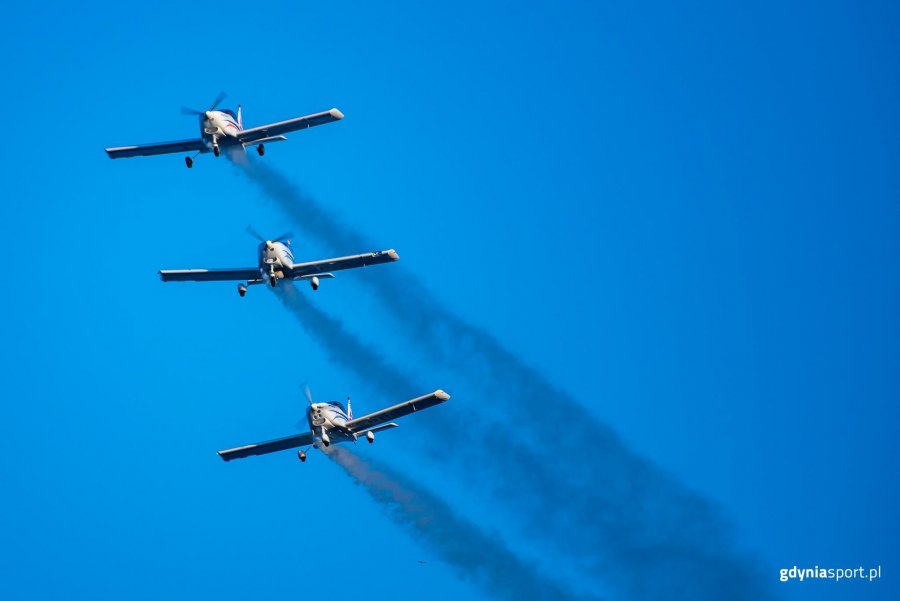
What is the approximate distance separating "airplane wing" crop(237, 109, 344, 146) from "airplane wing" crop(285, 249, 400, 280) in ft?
22.3

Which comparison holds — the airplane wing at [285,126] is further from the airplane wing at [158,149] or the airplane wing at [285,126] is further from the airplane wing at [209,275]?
the airplane wing at [209,275]

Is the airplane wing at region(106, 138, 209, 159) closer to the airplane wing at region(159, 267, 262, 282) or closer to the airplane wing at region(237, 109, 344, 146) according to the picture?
the airplane wing at region(237, 109, 344, 146)

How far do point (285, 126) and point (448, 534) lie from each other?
2231 cm

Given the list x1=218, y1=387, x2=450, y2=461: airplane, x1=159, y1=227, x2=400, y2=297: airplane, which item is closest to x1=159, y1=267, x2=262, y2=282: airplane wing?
x1=159, y1=227, x2=400, y2=297: airplane

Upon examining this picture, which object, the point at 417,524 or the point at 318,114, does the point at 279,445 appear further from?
the point at 318,114

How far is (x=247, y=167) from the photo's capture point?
7844 centimetres

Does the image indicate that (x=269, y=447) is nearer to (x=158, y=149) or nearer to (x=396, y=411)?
(x=396, y=411)

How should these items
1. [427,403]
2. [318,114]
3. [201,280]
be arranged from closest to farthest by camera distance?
[427,403] → [318,114] → [201,280]

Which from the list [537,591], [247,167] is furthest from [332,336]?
[537,591]

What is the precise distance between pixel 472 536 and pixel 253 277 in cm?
1763

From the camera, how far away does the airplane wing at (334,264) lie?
246 feet

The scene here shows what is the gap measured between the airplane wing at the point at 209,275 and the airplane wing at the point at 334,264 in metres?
3.00

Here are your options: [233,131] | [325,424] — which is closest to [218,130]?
[233,131]

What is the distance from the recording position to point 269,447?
79.2m
